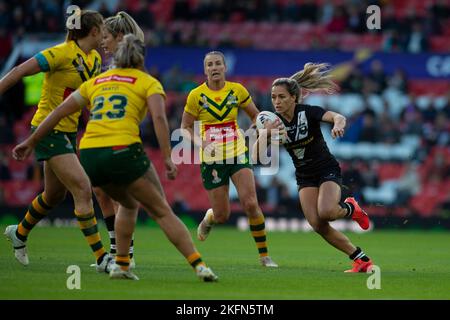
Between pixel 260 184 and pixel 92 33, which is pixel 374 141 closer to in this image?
pixel 260 184

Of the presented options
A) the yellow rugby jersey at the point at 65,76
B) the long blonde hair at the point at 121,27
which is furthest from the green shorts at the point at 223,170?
the long blonde hair at the point at 121,27

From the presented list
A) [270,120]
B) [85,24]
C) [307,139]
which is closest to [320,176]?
[307,139]

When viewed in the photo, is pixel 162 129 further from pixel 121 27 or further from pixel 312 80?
pixel 312 80

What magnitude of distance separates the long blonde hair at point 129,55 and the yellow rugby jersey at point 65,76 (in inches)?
70.8

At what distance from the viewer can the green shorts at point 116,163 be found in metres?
8.95

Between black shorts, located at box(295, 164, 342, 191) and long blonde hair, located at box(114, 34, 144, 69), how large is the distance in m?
3.17

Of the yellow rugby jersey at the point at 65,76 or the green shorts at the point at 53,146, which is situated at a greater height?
the yellow rugby jersey at the point at 65,76

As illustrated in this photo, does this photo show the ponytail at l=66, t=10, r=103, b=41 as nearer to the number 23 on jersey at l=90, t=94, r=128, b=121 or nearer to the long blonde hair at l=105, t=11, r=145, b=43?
the long blonde hair at l=105, t=11, r=145, b=43

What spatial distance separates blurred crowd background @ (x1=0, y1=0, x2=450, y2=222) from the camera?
80.7 feet

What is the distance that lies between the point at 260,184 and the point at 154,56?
469 centimetres

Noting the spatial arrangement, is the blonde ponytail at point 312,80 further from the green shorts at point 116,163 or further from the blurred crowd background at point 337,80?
the blurred crowd background at point 337,80

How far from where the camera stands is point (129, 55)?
9242mm

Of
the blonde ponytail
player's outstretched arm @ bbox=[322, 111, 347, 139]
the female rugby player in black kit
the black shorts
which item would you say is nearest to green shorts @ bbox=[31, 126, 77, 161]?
the female rugby player in black kit
